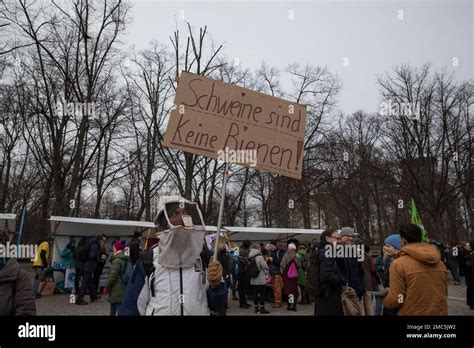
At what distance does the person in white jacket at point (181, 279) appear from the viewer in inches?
114

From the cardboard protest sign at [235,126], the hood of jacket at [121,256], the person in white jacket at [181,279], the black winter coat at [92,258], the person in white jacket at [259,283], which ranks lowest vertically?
the person in white jacket at [259,283]

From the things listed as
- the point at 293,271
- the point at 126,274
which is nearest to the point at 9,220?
the point at 126,274

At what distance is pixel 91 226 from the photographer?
47.0 feet

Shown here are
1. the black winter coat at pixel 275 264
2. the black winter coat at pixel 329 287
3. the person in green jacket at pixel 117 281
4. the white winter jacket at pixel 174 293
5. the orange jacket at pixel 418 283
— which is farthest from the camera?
the black winter coat at pixel 275 264

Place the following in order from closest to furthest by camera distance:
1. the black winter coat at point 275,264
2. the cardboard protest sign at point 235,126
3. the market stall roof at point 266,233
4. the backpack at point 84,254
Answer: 1. the cardboard protest sign at point 235,126
2. the backpack at point 84,254
3. the black winter coat at point 275,264
4. the market stall roof at point 266,233

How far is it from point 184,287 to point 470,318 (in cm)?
208

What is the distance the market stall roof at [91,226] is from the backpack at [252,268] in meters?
4.10

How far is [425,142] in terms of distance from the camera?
1025 inches

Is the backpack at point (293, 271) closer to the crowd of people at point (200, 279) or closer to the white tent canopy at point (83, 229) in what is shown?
the white tent canopy at point (83, 229)

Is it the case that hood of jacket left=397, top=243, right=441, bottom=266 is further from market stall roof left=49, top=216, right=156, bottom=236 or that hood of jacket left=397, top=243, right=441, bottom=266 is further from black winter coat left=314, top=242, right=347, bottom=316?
market stall roof left=49, top=216, right=156, bottom=236

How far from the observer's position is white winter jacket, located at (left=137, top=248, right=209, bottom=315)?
2877 millimetres

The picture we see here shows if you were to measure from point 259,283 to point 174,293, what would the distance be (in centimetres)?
813

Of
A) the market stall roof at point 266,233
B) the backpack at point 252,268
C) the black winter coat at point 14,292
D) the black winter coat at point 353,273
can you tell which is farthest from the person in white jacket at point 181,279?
the market stall roof at point 266,233

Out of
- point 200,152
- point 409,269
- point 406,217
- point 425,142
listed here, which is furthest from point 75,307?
point 406,217
